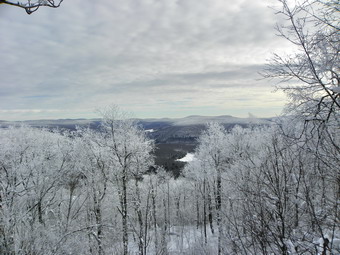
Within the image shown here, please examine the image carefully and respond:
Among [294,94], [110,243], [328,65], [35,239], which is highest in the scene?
[328,65]

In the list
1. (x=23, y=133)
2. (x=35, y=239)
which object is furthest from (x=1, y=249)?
(x=23, y=133)

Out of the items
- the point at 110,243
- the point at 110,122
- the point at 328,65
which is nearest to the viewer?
the point at 328,65

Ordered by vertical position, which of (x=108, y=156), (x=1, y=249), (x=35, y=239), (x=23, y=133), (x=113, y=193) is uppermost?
(x=23, y=133)

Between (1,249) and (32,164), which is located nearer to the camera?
(1,249)

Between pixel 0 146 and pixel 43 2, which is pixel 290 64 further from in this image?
pixel 0 146

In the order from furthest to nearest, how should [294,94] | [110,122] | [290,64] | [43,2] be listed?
[110,122] → [294,94] → [290,64] → [43,2]

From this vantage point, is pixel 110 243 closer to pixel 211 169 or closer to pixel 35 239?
pixel 211 169

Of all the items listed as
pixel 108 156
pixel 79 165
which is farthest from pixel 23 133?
pixel 108 156

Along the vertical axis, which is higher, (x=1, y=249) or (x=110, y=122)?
(x=110, y=122)

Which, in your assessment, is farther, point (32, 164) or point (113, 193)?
point (113, 193)
